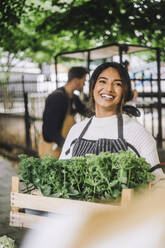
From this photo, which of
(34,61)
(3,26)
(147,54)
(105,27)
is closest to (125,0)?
(105,27)

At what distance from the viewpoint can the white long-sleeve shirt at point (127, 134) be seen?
220 cm

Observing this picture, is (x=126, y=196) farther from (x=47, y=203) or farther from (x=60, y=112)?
(x=60, y=112)

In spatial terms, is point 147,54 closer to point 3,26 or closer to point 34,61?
point 3,26

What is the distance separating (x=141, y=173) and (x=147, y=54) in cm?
353

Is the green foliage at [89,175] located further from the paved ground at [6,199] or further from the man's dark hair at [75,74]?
the man's dark hair at [75,74]

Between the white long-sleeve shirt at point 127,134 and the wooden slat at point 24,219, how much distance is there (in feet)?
2.93

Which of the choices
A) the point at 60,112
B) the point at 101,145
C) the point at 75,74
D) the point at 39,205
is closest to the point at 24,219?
the point at 39,205

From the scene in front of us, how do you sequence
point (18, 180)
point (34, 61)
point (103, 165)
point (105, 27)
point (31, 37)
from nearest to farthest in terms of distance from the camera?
point (103, 165)
point (18, 180)
point (105, 27)
point (31, 37)
point (34, 61)

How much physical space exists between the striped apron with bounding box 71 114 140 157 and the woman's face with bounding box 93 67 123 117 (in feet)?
0.42

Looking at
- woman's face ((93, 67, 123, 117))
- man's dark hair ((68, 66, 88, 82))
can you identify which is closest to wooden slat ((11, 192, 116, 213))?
woman's face ((93, 67, 123, 117))

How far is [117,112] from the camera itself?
2.49m

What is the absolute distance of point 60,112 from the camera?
3875mm

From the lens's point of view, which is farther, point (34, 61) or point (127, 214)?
point (34, 61)

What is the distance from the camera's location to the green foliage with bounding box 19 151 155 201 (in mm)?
1478
